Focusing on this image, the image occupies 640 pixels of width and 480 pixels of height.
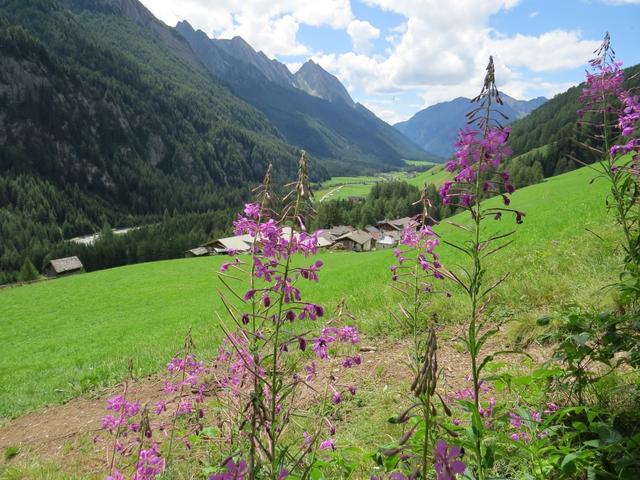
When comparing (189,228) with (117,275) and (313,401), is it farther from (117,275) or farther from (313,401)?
(313,401)

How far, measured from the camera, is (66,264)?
94625mm

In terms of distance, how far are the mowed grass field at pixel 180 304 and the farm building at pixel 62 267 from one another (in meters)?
45.9

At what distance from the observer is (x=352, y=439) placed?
4609mm

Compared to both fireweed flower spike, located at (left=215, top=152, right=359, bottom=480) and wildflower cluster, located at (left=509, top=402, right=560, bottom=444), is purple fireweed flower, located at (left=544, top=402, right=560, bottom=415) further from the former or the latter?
fireweed flower spike, located at (left=215, top=152, right=359, bottom=480)

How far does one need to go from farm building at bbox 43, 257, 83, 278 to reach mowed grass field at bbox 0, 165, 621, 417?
150ft

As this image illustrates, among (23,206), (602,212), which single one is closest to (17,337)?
(602,212)

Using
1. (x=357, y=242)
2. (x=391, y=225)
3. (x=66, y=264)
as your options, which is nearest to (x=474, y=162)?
(x=357, y=242)

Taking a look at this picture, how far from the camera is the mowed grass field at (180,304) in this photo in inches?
307

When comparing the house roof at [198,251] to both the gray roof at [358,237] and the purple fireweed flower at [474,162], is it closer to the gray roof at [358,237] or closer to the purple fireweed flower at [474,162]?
the gray roof at [358,237]

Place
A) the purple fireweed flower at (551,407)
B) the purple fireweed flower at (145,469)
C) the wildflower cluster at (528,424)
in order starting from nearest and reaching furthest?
the wildflower cluster at (528,424) < the purple fireweed flower at (145,469) < the purple fireweed flower at (551,407)

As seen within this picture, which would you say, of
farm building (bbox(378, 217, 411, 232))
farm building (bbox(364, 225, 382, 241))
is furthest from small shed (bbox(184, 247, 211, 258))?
farm building (bbox(378, 217, 411, 232))

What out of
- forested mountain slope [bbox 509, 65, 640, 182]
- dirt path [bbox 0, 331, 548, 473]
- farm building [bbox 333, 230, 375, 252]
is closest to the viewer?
dirt path [bbox 0, 331, 548, 473]

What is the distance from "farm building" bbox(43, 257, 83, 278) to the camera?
93000 millimetres

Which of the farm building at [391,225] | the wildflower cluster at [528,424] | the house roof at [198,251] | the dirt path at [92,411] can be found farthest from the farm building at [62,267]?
the wildflower cluster at [528,424]
